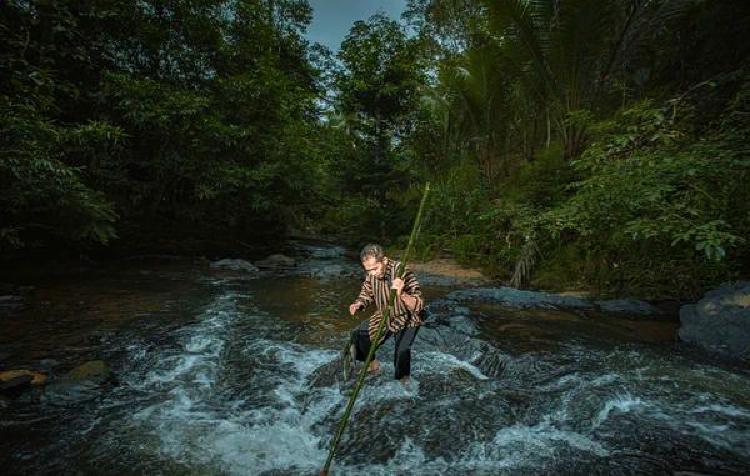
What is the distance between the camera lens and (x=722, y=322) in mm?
5469

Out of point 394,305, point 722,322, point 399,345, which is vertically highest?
point 394,305

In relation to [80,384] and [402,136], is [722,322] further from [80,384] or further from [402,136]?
[402,136]

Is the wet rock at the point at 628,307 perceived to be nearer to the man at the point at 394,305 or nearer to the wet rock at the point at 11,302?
the man at the point at 394,305

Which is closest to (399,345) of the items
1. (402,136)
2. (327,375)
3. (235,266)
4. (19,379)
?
(327,375)

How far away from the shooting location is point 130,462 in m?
3.07


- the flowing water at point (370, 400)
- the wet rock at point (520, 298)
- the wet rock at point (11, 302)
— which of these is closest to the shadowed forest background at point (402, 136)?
the wet rock at point (11, 302)

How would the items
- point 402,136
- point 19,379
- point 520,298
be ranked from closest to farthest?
point 19,379
point 520,298
point 402,136

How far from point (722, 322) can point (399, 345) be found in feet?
14.4

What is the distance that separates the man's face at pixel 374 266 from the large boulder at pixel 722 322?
172 inches

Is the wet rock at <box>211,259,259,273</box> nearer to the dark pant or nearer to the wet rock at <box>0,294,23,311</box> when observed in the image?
the wet rock at <box>0,294,23,311</box>

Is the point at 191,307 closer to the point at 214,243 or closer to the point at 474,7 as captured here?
the point at 214,243

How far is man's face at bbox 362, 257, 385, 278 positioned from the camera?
3926 mm

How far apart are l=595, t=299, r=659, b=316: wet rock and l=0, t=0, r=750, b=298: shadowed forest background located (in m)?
0.78

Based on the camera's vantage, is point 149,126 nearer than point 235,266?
Yes
